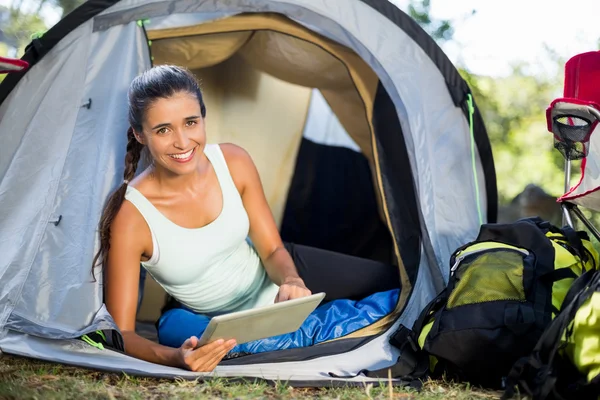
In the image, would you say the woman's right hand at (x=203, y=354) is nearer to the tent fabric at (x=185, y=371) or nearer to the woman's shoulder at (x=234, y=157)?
the tent fabric at (x=185, y=371)

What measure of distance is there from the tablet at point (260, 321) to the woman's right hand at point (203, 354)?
15 mm

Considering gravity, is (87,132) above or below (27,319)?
above

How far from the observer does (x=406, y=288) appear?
7.84 ft

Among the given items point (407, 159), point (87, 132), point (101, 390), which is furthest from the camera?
point (407, 159)

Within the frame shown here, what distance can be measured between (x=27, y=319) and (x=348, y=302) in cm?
97

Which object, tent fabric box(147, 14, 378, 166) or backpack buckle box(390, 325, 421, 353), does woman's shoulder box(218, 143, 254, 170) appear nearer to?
tent fabric box(147, 14, 378, 166)

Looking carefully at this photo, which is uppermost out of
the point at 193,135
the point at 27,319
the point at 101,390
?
the point at 193,135

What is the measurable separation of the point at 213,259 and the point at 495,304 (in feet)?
2.69

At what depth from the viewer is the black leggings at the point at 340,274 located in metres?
2.53

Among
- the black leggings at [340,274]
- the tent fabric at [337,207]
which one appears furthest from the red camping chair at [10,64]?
the tent fabric at [337,207]

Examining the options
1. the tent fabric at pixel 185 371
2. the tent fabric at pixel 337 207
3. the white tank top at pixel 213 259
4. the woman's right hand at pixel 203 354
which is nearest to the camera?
the woman's right hand at pixel 203 354

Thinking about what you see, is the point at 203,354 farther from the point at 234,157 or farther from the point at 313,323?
the point at 234,157

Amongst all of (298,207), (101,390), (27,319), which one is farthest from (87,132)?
(298,207)

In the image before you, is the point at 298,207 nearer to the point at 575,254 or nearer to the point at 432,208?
the point at 432,208
